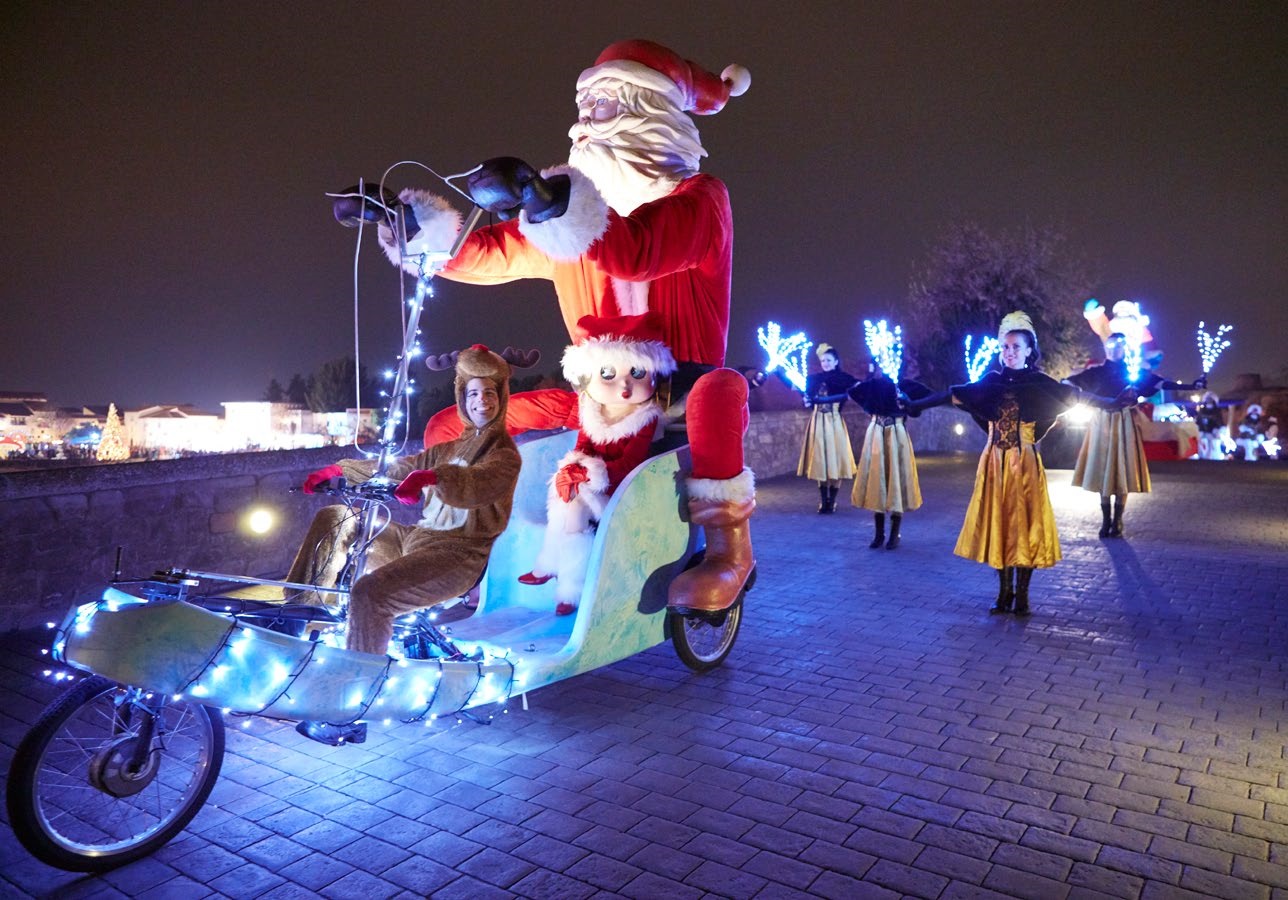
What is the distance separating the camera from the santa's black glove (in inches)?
124

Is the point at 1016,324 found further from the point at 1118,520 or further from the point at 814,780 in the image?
the point at 1118,520

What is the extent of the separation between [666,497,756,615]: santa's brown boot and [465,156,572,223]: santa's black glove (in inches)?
67.9

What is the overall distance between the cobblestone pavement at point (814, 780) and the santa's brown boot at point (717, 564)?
0.57 metres

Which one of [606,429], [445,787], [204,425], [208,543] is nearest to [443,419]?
[606,429]

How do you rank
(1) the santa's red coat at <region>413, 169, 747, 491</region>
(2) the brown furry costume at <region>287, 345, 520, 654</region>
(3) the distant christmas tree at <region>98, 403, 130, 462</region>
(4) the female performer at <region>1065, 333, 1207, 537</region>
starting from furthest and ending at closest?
1. (4) the female performer at <region>1065, 333, 1207, 537</region>
2. (3) the distant christmas tree at <region>98, 403, 130, 462</region>
3. (1) the santa's red coat at <region>413, 169, 747, 491</region>
4. (2) the brown furry costume at <region>287, 345, 520, 654</region>

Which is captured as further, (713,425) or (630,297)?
(630,297)

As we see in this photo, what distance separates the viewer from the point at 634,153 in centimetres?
448

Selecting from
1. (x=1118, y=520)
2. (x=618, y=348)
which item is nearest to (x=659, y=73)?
(x=618, y=348)

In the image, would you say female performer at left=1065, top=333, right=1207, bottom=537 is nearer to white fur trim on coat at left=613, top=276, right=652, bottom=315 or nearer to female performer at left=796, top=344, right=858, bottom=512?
female performer at left=796, top=344, right=858, bottom=512

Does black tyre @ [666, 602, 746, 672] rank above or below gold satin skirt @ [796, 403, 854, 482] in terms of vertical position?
below

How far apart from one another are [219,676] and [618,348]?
96.5 inches

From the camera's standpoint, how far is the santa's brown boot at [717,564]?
4281mm

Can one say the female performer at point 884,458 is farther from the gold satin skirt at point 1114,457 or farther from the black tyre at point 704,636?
Answer: the black tyre at point 704,636


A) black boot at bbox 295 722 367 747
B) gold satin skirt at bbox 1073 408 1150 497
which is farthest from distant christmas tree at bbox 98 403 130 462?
gold satin skirt at bbox 1073 408 1150 497
